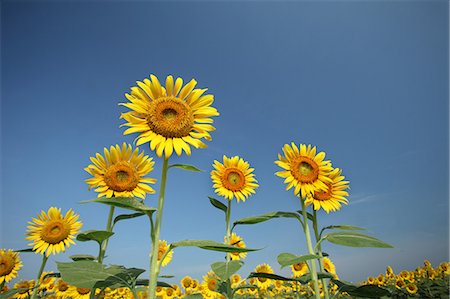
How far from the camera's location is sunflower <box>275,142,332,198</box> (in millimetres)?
4320

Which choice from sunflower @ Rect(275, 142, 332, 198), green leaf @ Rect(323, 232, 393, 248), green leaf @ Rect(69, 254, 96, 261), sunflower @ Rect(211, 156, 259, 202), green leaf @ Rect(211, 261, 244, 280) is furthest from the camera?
sunflower @ Rect(211, 156, 259, 202)

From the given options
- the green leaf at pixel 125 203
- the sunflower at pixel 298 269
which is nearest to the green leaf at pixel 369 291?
the green leaf at pixel 125 203

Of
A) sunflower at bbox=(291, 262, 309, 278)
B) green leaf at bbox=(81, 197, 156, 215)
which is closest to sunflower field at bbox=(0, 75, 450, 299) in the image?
green leaf at bbox=(81, 197, 156, 215)

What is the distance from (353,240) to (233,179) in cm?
335

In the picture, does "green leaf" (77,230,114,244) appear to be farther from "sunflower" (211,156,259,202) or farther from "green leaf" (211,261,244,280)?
"sunflower" (211,156,259,202)

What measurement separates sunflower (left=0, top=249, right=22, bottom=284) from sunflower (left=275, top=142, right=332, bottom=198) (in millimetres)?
5927

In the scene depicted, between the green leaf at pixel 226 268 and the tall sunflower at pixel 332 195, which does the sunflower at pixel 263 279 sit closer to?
the tall sunflower at pixel 332 195

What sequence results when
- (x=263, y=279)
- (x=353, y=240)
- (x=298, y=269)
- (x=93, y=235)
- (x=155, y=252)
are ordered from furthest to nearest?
1. (x=263, y=279)
2. (x=298, y=269)
3. (x=353, y=240)
4. (x=93, y=235)
5. (x=155, y=252)

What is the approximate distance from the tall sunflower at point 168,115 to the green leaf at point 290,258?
126 centimetres

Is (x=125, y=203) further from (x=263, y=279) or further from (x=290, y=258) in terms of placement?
(x=263, y=279)

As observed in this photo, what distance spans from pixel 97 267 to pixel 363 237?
8.14ft

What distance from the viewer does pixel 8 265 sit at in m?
6.84

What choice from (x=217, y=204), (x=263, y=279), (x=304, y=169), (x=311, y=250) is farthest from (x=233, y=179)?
(x=263, y=279)

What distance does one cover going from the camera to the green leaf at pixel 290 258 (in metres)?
2.93
